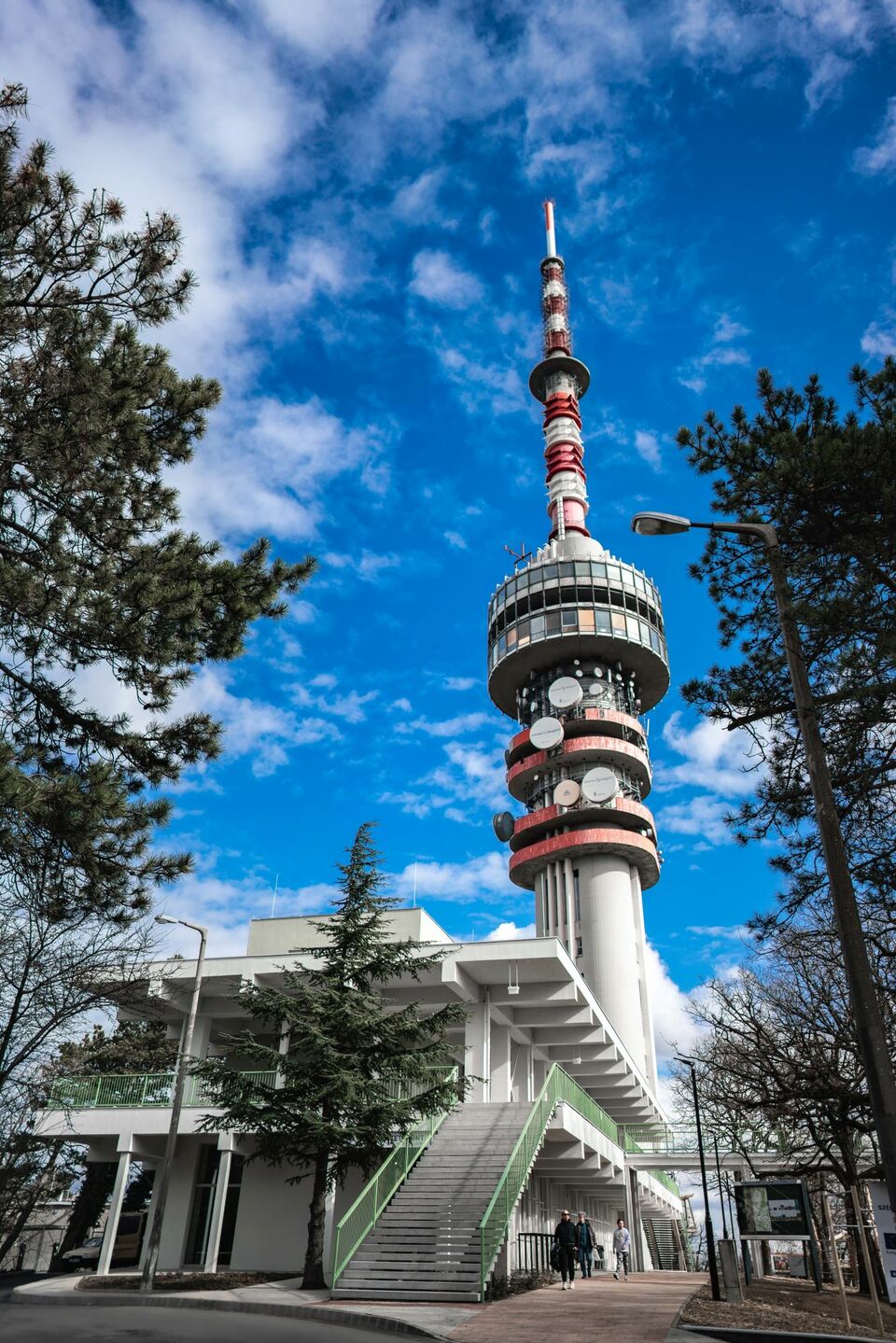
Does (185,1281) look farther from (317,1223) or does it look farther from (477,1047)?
(477,1047)

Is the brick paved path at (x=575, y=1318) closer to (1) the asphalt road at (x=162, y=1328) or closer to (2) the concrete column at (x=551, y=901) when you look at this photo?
(1) the asphalt road at (x=162, y=1328)

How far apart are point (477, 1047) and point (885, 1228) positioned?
46.3ft

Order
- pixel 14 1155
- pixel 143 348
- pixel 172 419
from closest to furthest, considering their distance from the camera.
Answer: pixel 143 348 → pixel 172 419 → pixel 14 1155

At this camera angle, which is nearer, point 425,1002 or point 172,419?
point 172,419

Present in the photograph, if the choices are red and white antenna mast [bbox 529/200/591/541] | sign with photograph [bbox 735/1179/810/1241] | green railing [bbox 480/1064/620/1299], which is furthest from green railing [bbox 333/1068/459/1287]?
red and white antenna mast [bbox 529/200/591/541]

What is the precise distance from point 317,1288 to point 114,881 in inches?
457

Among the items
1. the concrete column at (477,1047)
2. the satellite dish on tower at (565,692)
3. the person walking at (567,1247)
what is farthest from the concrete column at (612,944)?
the person walking at (567,1247)

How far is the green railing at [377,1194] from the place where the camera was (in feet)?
57.9

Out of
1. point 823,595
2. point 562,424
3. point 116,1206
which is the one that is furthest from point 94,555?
point 562,424

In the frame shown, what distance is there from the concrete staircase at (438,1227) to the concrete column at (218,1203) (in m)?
6.04

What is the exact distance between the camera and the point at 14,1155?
1409 cm

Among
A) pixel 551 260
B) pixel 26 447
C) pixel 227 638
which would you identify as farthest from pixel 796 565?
pixel 551 260

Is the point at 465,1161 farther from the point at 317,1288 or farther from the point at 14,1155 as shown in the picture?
the point at 14,1155

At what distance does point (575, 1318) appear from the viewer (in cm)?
1377
